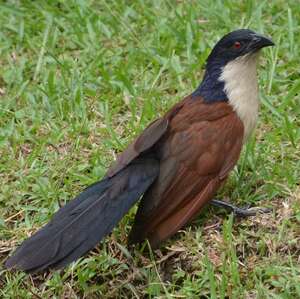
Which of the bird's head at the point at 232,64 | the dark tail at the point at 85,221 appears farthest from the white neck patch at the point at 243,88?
the dark tail at the point at 85,221

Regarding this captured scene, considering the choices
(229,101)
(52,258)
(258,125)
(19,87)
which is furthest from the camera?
(19,87)

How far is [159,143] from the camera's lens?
173 inches

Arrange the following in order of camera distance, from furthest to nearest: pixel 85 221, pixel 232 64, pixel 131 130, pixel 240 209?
pixel 131 130 < pixel 232 64 < pixel 240 209 < pixel 85 221

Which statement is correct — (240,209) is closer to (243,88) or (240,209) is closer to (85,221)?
(243,88)

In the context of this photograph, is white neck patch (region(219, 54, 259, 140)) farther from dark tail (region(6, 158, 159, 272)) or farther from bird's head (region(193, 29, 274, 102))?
dark tail (region(6, 158, 159, 272))

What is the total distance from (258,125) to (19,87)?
1.61 metres

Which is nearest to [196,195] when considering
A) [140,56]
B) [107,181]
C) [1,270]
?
[107,181]

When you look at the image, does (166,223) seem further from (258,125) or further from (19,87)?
(19,87)

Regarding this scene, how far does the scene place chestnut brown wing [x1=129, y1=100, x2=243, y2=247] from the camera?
13.7 feet

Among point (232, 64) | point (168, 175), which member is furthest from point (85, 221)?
point (232, 64)

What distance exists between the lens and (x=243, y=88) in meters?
4.57

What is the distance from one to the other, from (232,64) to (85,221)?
50.2 inches

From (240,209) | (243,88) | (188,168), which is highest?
(243,88)

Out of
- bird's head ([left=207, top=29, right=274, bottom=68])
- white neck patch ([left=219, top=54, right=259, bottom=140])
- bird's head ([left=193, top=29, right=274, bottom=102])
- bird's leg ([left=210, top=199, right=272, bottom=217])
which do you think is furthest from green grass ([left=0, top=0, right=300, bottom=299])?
bird's head ([left=207, top=29, right=274, bottom=68])
